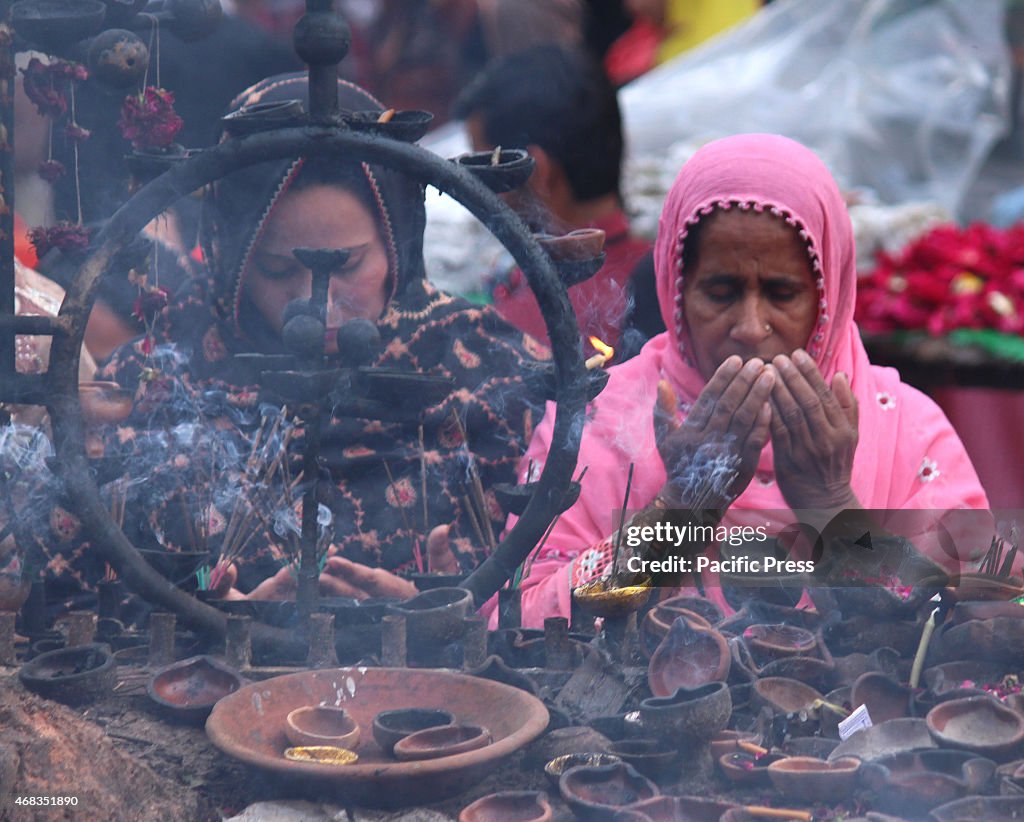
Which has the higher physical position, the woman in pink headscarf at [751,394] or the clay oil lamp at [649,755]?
the woman in pink headscarf at [751,394]

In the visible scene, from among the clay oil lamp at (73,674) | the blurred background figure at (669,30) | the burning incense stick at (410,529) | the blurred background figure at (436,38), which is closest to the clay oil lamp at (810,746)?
the burning incense stick at (410,529)

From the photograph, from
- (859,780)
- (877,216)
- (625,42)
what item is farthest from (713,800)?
(625,42)

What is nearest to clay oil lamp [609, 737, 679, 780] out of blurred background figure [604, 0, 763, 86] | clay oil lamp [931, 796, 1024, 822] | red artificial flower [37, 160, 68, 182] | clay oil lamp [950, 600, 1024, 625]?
clay oil lamp [931, 796, 1024, 822]

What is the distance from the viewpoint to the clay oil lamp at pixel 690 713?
1.73m

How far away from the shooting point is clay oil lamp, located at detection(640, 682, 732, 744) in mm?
1731

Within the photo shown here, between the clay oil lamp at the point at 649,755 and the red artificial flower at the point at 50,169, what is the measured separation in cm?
141

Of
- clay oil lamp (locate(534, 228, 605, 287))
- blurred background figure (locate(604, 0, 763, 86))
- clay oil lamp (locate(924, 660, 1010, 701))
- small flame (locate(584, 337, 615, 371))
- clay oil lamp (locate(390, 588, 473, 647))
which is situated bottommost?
clay oil lamp (locate(924, 660, 1010, 701))

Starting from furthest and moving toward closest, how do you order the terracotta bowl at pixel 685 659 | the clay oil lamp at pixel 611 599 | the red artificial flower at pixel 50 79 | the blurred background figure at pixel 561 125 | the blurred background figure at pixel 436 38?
the blurred background figure at pixel 436 38 < the blurred background figure at pixel 561 125 < the red artificial flower at pixel 50 79 < the clay oil lamp at pixel 611 599 < the terracotta bowl at pixel 685 659

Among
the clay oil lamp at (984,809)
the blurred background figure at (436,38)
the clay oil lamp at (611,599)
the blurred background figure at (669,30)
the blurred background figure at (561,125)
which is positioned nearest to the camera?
the clay oil lamp at (984,809)

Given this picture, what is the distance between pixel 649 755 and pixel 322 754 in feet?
1.61

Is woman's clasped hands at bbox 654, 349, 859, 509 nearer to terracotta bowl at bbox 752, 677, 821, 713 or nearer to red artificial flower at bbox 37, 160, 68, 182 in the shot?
terracotta bowl at bbox 752, 677, 821, 713

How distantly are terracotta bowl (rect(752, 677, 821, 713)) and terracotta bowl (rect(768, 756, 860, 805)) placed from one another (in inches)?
8.0

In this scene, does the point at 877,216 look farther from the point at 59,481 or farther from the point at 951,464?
the point at 59,481

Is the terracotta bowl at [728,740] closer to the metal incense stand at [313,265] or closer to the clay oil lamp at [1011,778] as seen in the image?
the clay oil lamp at [1011,778]
